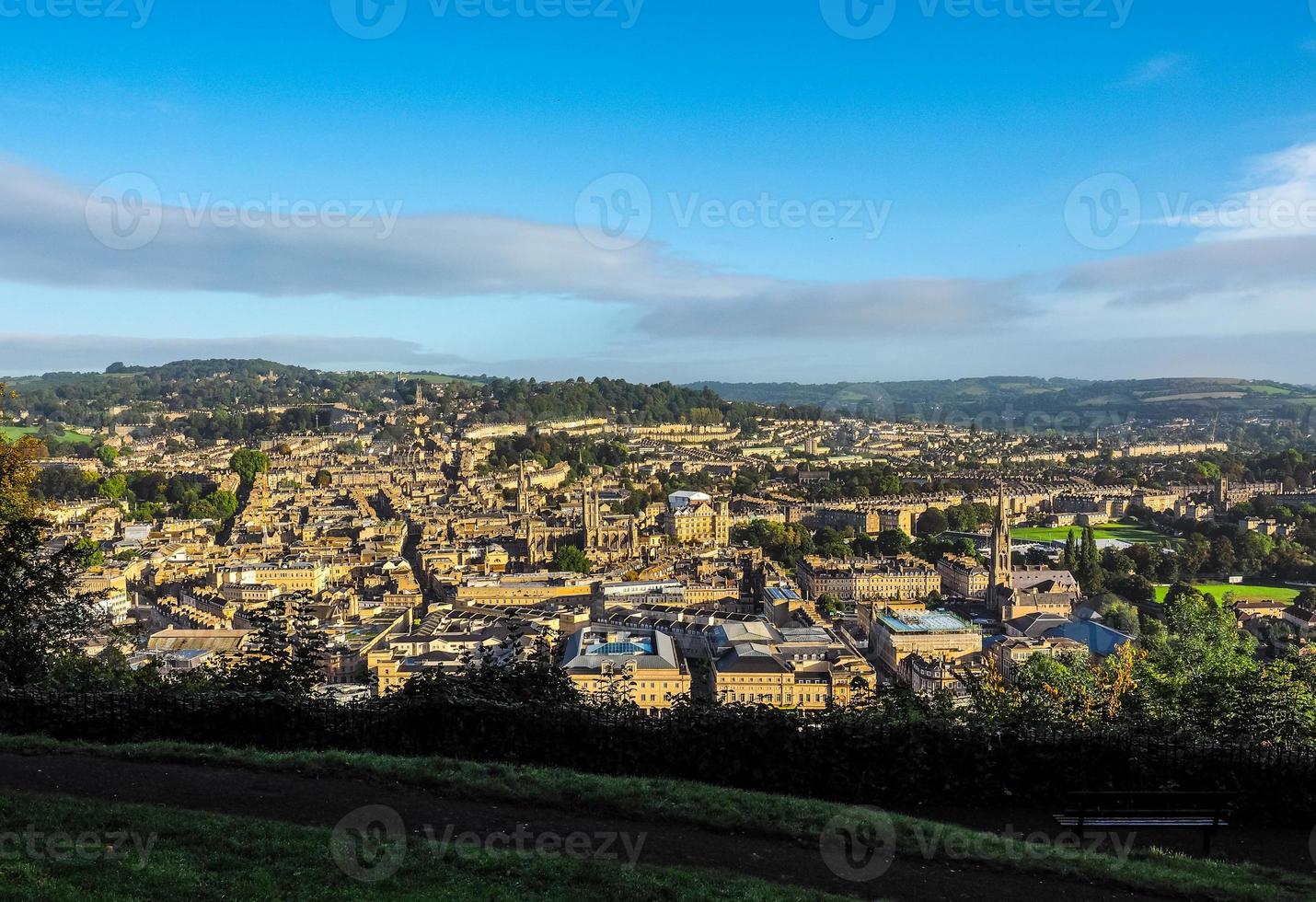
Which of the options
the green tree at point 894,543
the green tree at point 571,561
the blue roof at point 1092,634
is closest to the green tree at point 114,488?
the green tree at point 571,561

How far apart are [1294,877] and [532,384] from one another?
132 meters

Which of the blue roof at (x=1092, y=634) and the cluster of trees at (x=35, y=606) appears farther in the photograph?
the blue roof at (x=1092, y=634)

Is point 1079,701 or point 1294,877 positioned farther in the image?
point 1079,701

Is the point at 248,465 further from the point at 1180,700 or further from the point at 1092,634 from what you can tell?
the point at 1180,700

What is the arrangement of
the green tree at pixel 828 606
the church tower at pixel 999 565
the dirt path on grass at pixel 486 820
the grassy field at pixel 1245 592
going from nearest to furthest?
the dirt path on grass at pixel 486 820, the green tree at pixel 828 606, the grassy field at pixel 1245 592, the church tower at pixel 999 565

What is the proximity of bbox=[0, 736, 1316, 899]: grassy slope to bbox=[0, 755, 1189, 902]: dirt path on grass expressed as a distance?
8 centimetres

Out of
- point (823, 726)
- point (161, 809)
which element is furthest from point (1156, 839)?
point (161, 809)

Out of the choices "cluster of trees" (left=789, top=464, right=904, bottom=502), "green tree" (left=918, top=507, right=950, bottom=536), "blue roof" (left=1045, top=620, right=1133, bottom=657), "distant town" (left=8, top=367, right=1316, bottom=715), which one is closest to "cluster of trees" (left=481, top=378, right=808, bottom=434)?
"distant town" (left=8, top=367, right=1316, bottom=715)

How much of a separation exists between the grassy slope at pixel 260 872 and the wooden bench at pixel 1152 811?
2.37 m

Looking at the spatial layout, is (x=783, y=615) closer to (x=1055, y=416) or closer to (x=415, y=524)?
(x=415, y=524)

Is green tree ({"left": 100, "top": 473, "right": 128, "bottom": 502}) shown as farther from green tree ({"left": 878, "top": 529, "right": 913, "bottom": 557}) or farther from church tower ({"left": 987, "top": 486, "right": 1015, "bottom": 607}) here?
church tower ({"left": 987, "top": 486, "right": 1015, "bottom": 607})

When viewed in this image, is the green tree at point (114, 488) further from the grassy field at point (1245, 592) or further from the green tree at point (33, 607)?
the green tree at point (33, 607)

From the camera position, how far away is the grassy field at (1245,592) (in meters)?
45.3

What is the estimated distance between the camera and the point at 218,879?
4809 millimetres
